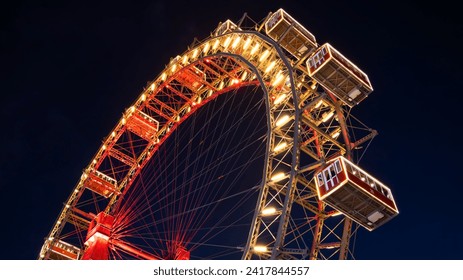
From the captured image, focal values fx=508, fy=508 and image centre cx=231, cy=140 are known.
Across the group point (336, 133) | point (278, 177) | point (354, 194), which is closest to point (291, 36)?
point (336, 133)

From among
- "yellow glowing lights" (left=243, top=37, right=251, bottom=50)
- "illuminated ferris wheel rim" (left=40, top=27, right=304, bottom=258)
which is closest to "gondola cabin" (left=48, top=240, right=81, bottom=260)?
"illuminated ferris wheel rim" (left=40, top=27, right=304, bottom=258)

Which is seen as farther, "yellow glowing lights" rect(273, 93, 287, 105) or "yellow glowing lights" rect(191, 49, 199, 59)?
"yellow glowing lights" rect(191, 49, 199, 59)

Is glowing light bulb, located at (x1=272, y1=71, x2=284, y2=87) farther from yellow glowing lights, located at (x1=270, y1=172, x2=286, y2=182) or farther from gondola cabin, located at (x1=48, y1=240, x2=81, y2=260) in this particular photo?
gondola cabin, located at (x1=48, y1=240, x2=81, y2=260)

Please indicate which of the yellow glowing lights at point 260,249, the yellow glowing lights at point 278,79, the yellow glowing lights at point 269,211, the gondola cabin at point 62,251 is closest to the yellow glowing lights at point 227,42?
the yellow glowing lights at point 278,79
